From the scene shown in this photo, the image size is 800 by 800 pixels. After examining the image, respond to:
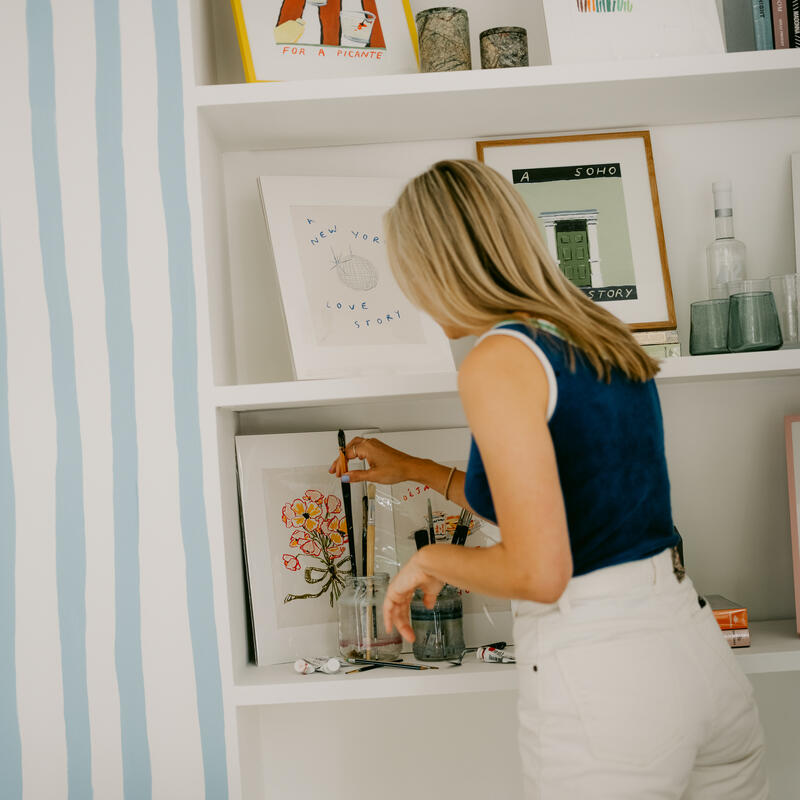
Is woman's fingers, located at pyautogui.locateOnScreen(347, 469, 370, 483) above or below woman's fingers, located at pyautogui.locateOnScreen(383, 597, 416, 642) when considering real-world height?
above

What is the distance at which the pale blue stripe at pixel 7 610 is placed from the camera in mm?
1415

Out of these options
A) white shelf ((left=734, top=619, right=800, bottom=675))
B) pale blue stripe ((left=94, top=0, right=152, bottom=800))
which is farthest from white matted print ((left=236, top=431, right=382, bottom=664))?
white shelf ((left=734, top=619, right=800, bottom=675))

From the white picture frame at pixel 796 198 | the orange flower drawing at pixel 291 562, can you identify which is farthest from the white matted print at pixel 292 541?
the white picture frame at pixel 796 198

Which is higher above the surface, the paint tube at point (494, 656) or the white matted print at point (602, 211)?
the white matted print at point (602, 211)

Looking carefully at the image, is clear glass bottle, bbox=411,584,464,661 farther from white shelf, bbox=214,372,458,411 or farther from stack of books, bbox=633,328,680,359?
stack of books, bbox=633,328,680,359

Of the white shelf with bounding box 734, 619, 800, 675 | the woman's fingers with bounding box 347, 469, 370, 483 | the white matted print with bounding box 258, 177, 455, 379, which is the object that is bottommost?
the white shelf with bounding box 734, 619, 800, 675

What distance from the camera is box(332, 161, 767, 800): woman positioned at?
100cm

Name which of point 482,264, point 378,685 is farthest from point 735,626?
point 482,264

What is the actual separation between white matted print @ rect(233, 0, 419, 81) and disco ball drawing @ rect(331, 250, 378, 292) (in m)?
0.33

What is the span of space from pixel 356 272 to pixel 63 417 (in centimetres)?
57

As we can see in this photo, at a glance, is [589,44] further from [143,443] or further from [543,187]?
[143,443]

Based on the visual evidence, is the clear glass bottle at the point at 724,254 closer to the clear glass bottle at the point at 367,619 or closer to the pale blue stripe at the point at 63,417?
the clear glass bottle at the point at 367,619

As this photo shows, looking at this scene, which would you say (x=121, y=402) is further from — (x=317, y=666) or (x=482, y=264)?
(x=482, y=264)

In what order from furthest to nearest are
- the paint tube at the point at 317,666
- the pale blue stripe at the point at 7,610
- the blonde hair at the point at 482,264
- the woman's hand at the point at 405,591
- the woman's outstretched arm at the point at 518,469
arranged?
1. the paint tube at the point at 317,666
2. the pale blue stripe at the point at 7,610
3. the woman's hand at the point at 405,591
4. the blonde hair at the point at 482,264
5. the woman's outstretched arm at the point at 518,469
